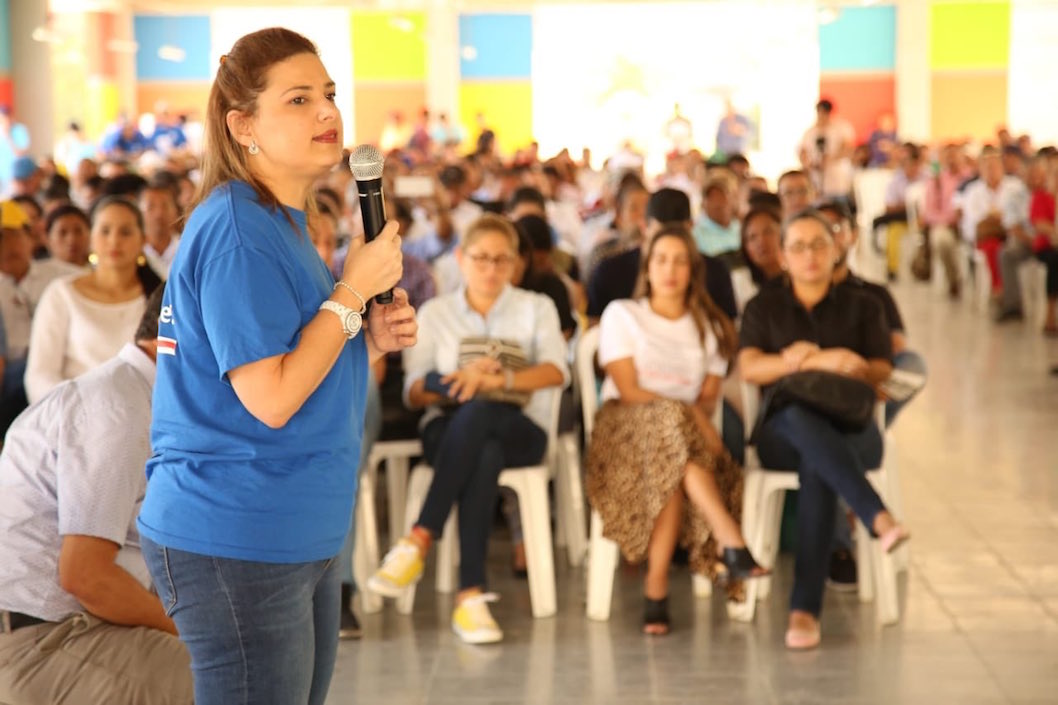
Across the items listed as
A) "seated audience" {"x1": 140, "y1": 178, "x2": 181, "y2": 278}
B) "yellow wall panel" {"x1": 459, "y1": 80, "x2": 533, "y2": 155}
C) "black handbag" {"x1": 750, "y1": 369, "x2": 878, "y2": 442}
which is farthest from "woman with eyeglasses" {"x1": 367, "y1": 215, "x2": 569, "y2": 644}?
"yellow wall panel" {"x1": 459, "y1": 80, "x2": 533, "y2": 155}

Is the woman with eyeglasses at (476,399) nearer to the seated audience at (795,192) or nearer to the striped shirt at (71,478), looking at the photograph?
the striped shirt at (71,478)

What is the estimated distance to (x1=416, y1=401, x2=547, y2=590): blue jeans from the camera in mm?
4023

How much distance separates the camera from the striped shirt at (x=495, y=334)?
4.29 metres

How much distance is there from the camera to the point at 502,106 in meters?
26.1

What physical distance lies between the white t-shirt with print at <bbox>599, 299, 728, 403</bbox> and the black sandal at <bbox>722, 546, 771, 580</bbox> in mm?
537

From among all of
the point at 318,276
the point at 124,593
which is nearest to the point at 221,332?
the point at 318,276

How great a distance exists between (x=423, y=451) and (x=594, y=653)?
863 millimetres

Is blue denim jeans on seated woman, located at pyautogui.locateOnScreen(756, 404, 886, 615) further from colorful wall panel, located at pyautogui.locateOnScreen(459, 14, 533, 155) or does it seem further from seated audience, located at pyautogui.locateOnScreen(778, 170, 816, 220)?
colorful wall panel, located at pyautogui.locateOnScreen(459, 14, 533, 155)

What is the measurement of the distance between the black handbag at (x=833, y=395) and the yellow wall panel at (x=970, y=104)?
22.5m

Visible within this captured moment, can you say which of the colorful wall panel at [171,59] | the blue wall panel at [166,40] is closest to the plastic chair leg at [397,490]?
the colorful wall panel at [171,59]

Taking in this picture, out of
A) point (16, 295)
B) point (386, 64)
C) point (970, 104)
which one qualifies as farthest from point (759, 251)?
point (386, 64)

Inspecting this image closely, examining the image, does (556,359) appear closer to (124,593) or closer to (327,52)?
(124,593)

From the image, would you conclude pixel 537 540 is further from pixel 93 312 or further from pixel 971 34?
pixel 971 34

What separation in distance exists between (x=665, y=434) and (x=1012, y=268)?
6959 millimetres
